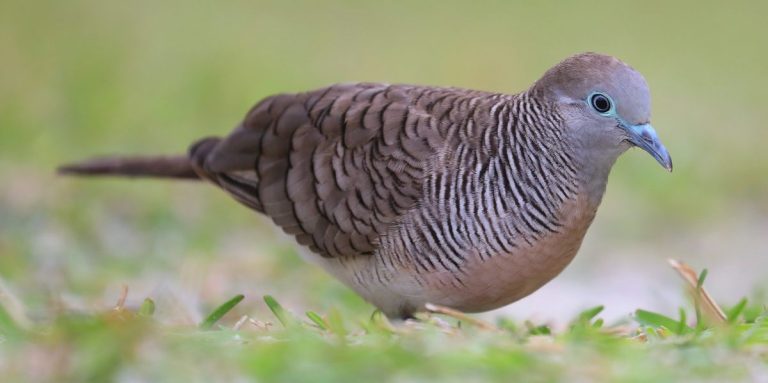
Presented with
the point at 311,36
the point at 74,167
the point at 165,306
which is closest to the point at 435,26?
the point at 311,36

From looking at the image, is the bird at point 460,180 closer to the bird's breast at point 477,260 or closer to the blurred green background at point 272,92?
the bird's breast at point 477,260

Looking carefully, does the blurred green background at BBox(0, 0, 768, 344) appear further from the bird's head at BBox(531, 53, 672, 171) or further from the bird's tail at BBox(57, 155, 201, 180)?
the bird's head at BBox(531, 53, 672, 171)

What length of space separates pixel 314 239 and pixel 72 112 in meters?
5.28

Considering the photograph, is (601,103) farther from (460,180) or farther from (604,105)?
(460,180)

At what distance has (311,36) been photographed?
13.6 meters

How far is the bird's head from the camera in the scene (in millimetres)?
4125

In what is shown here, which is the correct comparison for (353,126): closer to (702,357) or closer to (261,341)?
(261,341)

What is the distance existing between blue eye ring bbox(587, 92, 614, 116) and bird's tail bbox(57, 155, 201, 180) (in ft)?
7.12

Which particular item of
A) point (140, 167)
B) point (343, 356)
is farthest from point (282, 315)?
point (140, 167)

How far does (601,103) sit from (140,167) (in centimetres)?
254

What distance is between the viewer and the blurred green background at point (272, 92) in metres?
6.92

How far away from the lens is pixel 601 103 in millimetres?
4199

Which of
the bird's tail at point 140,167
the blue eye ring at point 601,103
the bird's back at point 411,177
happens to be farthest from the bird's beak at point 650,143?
the bird's tail at point 140,167

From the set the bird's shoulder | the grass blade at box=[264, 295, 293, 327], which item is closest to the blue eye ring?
the bird's shoulder
